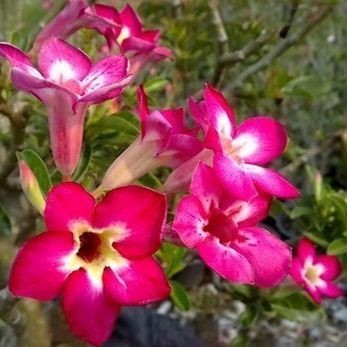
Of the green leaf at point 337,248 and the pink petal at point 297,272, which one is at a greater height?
the green leaf at point 337,248

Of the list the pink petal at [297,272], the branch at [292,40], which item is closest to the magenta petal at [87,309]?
the pink petal at [297,272]

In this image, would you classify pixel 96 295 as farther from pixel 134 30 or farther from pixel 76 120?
pixel 134 30

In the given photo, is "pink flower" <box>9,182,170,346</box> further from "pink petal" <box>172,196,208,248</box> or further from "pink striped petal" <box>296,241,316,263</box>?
"pink striped petal" <box>296,241,316,263</box>

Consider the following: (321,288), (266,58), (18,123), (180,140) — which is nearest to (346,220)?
(321,288)

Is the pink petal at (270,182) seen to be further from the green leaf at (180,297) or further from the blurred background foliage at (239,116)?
the green leaf at (180,297)

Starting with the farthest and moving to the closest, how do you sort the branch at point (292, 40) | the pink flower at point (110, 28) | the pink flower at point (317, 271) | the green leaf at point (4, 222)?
the branch at point (292, 40), the pink flower at point (317, 271), the green leaf at point (4, 222), the pink flower at point (110, 28)
